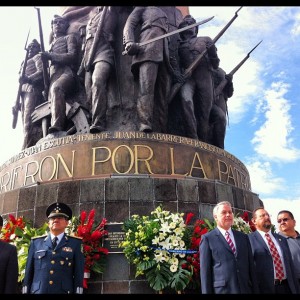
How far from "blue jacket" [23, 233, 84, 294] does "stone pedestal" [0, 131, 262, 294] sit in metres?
2.20

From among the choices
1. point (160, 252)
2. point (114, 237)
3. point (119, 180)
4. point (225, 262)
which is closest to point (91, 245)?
point (114, 237)

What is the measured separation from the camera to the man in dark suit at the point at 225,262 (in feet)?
15.2

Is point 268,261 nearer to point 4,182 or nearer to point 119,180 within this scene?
point 119,180

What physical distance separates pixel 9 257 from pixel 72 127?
23.4 feet

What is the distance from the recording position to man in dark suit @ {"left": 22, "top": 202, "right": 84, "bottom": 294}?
500cm

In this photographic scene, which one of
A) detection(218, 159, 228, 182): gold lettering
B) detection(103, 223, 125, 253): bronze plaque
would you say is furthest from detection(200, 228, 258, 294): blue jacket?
detection(218, 159, 228, 182): gold lettering

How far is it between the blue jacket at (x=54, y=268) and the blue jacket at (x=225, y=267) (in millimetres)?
1637

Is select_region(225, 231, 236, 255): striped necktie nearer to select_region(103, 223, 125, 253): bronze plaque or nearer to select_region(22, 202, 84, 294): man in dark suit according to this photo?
select_region(22, 202, 84, 294): man in dark suit

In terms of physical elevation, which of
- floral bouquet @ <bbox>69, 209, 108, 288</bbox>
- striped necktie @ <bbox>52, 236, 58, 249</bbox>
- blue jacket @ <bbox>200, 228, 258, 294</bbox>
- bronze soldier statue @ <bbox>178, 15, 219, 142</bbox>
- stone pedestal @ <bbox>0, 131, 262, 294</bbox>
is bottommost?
blue jacket @ <bbox>200, 228, 258, 294</bbox>

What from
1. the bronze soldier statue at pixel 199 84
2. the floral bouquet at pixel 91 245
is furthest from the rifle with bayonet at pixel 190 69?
the floral bouquet at pixel 91 245

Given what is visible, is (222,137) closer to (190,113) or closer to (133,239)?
(190,113)

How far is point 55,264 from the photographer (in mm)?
5055

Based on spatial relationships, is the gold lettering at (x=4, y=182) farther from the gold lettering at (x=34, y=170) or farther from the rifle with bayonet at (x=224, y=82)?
the rifle with bayonet at (x=224, y=82)
